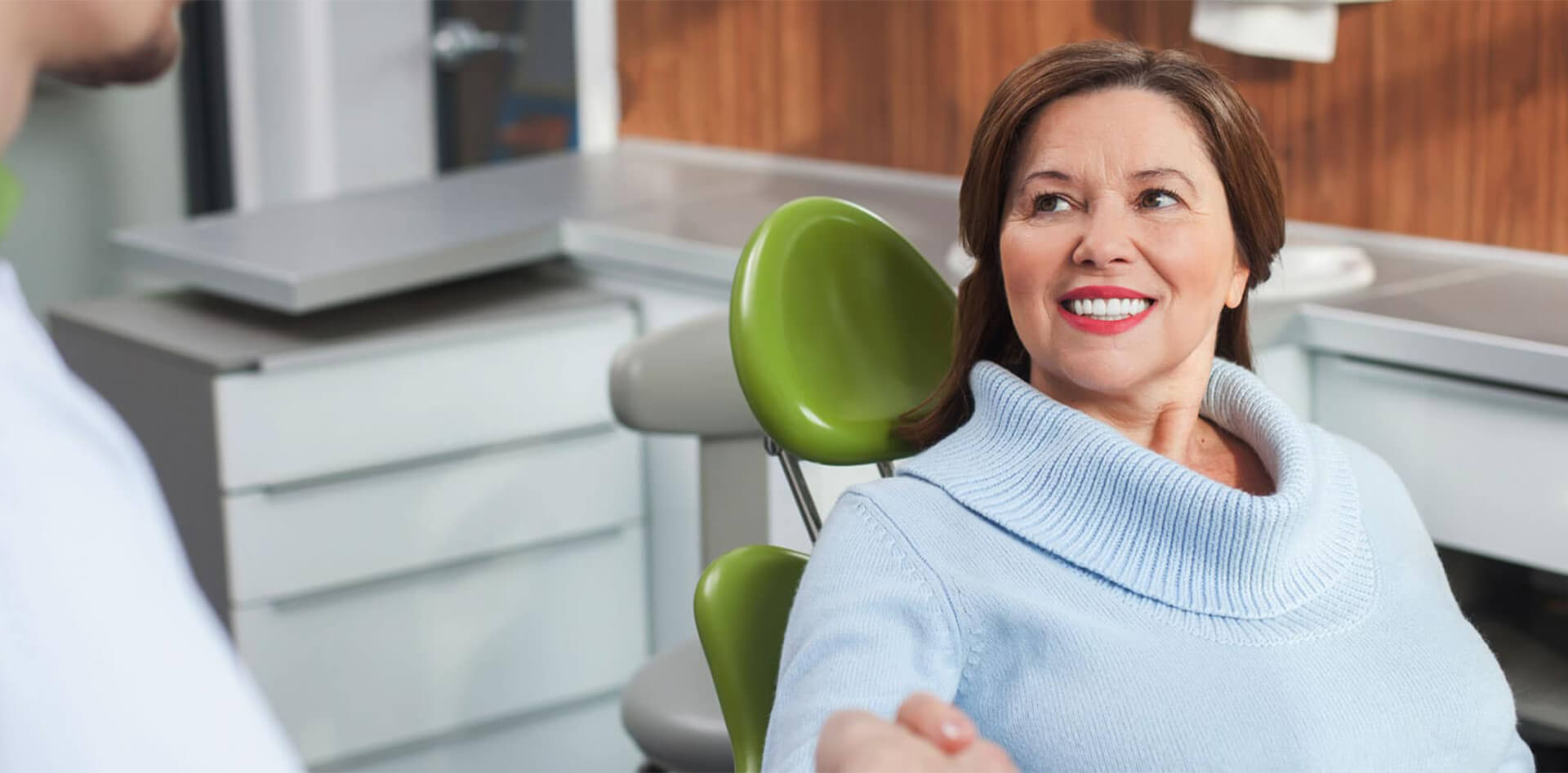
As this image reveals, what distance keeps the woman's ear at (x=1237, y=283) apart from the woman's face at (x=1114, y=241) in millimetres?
52

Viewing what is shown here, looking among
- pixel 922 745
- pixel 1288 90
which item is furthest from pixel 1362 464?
pixel 1288 90

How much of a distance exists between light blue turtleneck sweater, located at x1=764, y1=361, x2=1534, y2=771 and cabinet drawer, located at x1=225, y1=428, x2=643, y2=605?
1.21m

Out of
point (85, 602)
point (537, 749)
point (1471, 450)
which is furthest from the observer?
A: point (537, 749)

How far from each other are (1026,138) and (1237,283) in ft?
0.66

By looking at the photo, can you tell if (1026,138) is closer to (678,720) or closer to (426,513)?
(678,720)

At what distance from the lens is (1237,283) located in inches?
55.4

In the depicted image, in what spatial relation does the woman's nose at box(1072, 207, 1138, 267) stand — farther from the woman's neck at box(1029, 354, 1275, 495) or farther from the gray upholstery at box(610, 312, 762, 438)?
the gray upholstery at box(610, 312, 762, 438)

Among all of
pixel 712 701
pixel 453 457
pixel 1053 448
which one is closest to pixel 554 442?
pixel 453 457

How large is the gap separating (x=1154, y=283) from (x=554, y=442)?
134cm

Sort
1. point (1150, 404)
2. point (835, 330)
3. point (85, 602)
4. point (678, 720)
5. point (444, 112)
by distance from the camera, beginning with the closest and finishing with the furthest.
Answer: point (85, 602), point (1150, 404), point (835, 330), point (678, 720), point (444, 112)

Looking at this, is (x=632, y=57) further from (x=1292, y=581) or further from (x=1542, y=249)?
(x=1292, y=581)

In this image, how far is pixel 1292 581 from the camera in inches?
49.5

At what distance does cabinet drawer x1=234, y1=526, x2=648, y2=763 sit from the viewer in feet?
7.73

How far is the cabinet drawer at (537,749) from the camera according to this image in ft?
8.19
